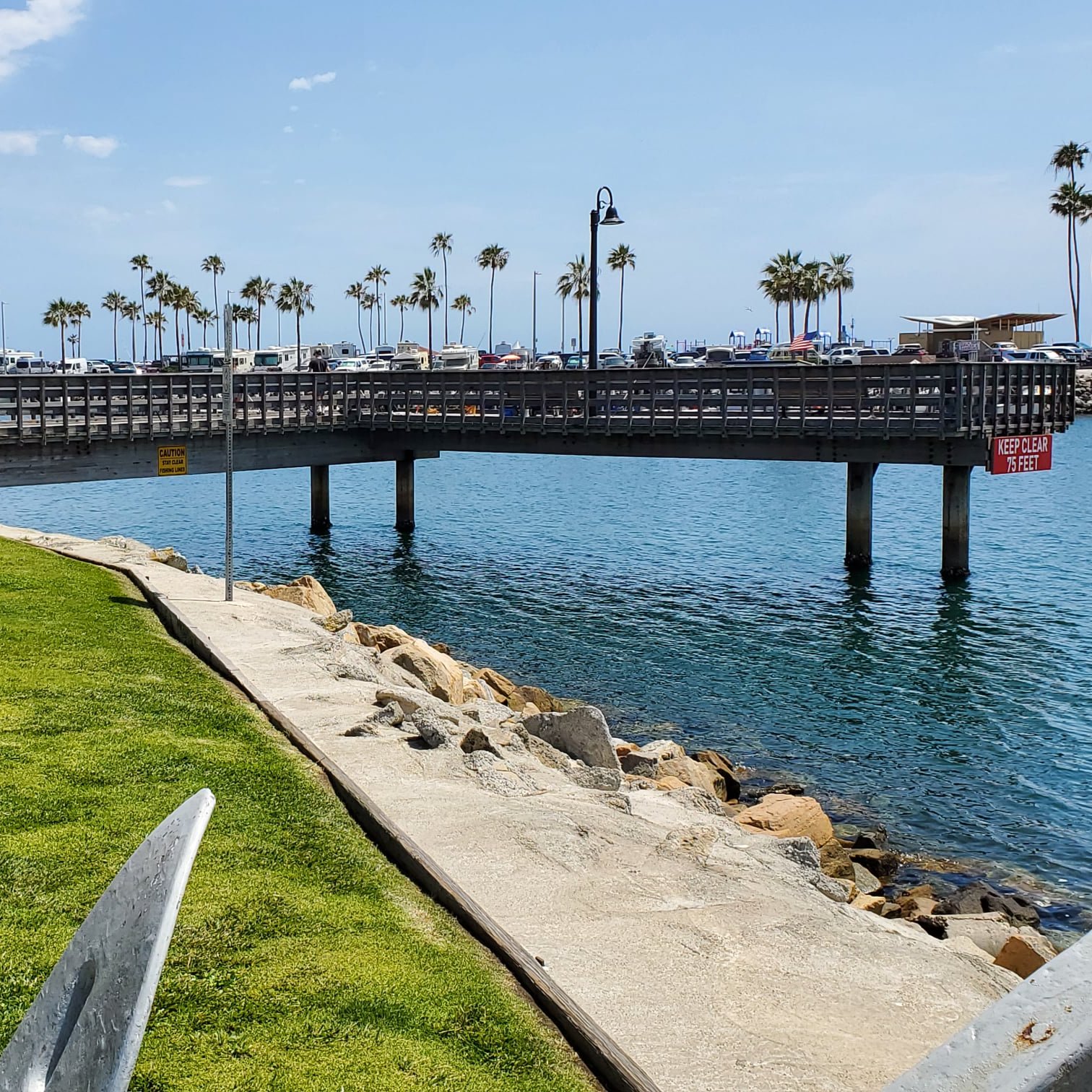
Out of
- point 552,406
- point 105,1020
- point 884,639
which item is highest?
point 552,406

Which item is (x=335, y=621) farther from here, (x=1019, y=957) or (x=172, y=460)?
(x=1019, y=957)

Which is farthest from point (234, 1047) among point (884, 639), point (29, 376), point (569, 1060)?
point (29, 376)

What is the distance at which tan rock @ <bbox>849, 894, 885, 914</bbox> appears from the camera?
38.1 ft

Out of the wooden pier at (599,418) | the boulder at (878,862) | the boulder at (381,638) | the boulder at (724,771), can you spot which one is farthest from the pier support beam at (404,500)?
the boulder at (878,862)

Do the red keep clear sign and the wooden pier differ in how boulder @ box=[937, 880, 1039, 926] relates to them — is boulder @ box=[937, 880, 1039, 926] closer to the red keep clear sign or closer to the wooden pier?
the wooden pier

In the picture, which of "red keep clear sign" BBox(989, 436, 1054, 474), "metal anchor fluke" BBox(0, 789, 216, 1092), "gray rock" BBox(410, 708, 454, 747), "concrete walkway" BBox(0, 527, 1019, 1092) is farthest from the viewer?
"red keep clear sign" BBox(989, 436, 1054, 474)

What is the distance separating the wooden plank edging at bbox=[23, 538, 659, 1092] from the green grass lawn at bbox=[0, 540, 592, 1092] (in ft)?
0.32

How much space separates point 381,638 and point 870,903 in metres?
11.2

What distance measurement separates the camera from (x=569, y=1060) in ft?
19.4

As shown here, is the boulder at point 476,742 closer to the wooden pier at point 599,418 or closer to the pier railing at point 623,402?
the wooden pier at point 599,418

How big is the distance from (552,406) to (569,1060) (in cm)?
3045

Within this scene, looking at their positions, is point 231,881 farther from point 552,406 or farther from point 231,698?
point 552,406

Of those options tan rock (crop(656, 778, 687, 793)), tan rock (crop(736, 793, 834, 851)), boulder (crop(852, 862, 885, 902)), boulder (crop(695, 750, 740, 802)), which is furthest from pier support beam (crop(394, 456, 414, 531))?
boulder (crop(852, 862, 885, 902))

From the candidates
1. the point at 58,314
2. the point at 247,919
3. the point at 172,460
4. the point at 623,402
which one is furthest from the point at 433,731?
the point at 58,314
